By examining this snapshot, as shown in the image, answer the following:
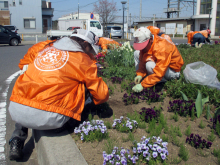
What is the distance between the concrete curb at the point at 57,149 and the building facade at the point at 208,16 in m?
38.6

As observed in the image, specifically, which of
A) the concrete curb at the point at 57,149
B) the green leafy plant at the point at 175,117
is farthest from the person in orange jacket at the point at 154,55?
the concrete curb at the point at 57,149

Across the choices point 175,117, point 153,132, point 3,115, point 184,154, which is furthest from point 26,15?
point 184,154

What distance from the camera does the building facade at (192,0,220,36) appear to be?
1465 inches

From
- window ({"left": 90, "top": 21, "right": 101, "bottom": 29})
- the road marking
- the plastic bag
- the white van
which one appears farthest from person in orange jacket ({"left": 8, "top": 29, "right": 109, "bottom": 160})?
window ({"left": 90, "top": 21, "right": 101, "bottom": 29})

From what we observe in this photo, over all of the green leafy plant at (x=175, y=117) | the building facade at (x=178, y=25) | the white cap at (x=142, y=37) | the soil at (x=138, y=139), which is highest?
the building facade at (x=178, y=25)

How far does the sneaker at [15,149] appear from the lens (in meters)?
2.26

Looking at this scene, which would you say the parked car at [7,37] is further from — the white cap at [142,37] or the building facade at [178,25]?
the building facade at [178,25]

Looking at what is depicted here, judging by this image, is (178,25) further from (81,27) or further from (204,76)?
(204,76)

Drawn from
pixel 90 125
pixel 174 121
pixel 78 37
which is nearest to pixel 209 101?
pixel 174 121

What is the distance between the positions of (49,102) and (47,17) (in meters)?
50.8

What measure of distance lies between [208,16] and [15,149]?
135ft

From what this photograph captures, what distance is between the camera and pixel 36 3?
44.2 metres

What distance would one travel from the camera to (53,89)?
2170 millimetres

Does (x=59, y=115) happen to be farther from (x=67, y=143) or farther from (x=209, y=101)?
(x=209, y=101)
